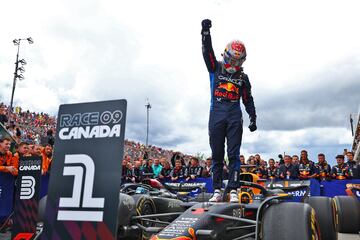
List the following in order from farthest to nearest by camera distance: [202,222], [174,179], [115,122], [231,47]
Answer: [174,179] < [231,47] < [202,222] < [115,122]

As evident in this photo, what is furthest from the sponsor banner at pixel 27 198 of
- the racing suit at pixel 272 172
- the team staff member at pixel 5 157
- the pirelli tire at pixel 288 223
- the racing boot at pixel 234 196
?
the racing suit at pixel 272 172

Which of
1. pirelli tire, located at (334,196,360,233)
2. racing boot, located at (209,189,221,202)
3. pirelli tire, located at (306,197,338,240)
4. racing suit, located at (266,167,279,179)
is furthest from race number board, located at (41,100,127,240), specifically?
racing suit, located at (266,167,279,179)

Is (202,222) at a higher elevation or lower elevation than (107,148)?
lower

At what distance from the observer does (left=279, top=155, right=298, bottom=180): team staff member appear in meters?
10.1

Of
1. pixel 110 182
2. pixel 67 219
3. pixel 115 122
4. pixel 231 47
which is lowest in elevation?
pixel 67 219

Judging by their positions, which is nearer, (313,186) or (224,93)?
(224,93)

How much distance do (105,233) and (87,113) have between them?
0.72 m

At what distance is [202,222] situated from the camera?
3652 mm

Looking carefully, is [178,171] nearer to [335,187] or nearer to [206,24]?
[335,187]

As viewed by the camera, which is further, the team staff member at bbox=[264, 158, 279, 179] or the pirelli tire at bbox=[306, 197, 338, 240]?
the team staff member at bbox=[264, 158, 279, 179]

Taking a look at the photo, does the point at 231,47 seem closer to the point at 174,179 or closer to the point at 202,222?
the point at 202,222

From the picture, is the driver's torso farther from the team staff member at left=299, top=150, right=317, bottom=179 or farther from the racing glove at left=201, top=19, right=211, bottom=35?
the team staff member at left=299, top=150, right=317, bottom=179

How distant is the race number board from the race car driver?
8.62ft

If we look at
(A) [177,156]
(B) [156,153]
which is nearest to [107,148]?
(A) [177,156]
